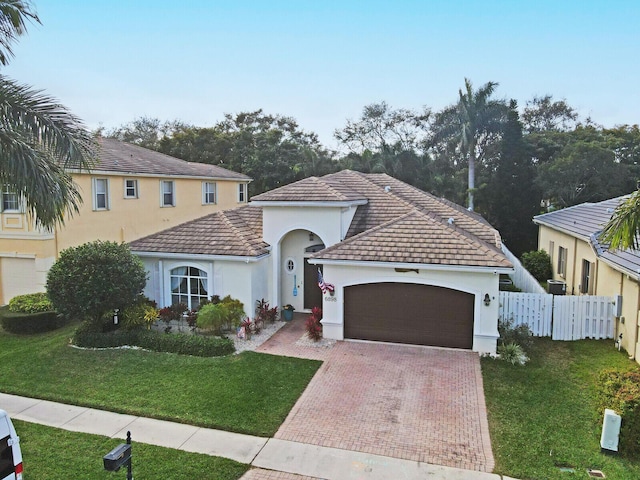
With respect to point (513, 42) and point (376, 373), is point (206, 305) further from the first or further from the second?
point (513, 42)

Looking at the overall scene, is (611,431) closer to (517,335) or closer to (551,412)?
(551,412)

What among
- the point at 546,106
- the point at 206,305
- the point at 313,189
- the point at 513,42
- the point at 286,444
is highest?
the point at 546,106

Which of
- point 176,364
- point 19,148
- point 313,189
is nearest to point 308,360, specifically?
point 176,364

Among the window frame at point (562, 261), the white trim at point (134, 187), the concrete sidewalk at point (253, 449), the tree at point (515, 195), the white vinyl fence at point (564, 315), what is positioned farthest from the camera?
the tree at point (515, 195)

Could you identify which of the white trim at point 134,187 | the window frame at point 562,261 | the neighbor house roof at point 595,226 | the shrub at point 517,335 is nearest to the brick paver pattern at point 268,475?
the neighbor house roof at point 595,226

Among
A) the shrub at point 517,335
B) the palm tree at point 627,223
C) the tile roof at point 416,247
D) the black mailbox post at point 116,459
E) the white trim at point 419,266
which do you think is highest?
the palm tree at point 627,223

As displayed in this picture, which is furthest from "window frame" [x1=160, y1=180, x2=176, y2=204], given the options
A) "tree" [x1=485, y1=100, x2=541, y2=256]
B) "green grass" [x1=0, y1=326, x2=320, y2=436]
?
"tree" [x1=485, y1=100, x2=541, y2=256]

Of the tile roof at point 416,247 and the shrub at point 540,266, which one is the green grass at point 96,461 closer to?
the tile roof at point 416,247
